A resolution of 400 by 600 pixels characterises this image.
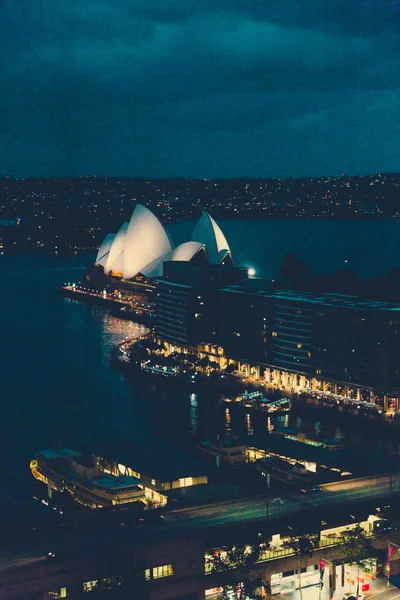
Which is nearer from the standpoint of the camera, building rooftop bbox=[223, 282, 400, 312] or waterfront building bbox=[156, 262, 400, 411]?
waterfront building bbox=[156, 262, 400, 411]

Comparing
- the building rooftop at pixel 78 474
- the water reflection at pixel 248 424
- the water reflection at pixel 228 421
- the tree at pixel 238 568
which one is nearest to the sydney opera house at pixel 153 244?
the water reflection at pixel 228 421

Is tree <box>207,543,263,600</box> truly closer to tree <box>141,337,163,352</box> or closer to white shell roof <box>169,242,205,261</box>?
tree <box>141,337,163,352</box>

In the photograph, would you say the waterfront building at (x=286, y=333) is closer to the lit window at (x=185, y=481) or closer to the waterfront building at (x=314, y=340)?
the waterfront building at (x=314, y=340)

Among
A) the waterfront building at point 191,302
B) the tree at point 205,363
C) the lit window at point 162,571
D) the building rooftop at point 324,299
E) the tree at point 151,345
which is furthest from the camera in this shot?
the tree at point 151,345

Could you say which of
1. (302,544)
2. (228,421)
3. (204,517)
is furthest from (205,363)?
(302,544)

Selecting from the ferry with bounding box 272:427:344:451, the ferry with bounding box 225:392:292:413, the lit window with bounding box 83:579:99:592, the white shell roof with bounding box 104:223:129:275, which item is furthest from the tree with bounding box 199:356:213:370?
the white shell roof with bounding box 104:223:129:275

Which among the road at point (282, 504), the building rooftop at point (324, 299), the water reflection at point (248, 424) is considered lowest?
the water reflection at point (248, 424)
